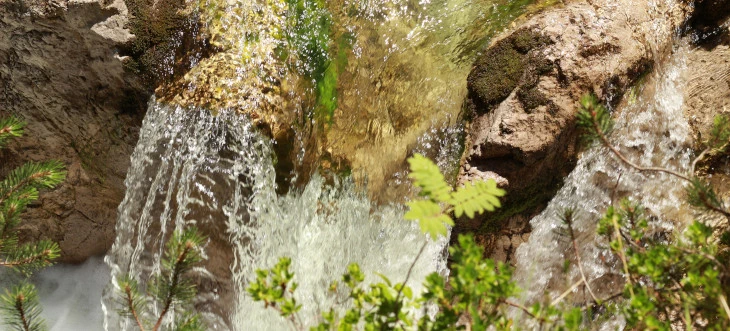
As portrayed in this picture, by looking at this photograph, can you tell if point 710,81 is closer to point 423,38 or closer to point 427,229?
point 423,38

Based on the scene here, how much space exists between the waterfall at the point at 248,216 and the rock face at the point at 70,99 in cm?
44

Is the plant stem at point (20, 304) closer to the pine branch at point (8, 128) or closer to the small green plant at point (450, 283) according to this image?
the pine branch at point (8, 128)

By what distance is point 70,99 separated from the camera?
12.5ft

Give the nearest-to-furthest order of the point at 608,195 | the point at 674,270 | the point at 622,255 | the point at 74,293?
1. the point at 622,255
2. the point at 674,270
3. the point at 608,195
4. the point at 74,293

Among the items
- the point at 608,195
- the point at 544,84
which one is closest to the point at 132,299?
the point at 544,84

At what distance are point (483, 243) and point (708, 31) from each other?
167 cm

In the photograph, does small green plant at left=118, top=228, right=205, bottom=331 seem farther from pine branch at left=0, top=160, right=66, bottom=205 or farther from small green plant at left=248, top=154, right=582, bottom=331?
pine branch at left=0, top=160, right=66, bottom=205

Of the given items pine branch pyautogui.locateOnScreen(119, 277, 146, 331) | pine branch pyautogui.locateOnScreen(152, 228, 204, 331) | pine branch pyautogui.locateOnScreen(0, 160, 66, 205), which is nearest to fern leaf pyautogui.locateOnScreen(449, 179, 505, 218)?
pine branch pyautogui.locateOnScreen(152, 228, 204, 331)

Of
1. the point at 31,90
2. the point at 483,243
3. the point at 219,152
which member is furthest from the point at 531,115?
the point at 31,90

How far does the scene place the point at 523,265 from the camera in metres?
3.16

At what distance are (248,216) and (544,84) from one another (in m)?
1.61

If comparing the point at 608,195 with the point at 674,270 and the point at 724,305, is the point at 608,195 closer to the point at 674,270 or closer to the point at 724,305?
the point at 674,270

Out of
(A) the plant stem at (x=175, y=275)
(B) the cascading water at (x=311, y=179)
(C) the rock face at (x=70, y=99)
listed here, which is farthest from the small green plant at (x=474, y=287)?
(C) the rock face at (x=70, y=99)

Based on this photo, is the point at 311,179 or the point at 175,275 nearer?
the point at 175,275
